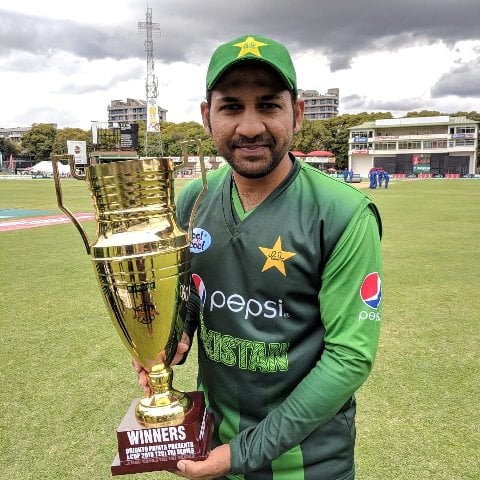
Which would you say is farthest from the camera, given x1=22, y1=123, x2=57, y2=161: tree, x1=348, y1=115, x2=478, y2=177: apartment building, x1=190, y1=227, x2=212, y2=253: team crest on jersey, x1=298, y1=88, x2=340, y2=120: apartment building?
x1=298, y1=88, x2=340, y2=120: apartment building

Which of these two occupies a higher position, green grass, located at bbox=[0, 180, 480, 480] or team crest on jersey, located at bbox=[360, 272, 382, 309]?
team crest on jersey, located at bbox=[360, 272, 382, 309]

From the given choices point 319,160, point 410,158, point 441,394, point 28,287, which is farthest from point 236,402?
point 410,158

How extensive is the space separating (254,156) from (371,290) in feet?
1.47

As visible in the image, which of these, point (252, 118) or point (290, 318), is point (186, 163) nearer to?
point (252, 118)

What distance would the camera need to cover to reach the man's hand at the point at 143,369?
4.83 ft

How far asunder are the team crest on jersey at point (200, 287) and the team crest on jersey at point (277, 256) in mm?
213

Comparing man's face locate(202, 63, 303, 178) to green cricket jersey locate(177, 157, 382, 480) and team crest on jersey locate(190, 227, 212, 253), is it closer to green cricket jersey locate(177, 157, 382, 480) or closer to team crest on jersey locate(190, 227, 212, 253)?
green cricket jersey locate(177, 157, 382, 480)

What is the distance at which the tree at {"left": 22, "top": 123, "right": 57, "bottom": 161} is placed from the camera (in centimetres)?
7706

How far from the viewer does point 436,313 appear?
4859mm

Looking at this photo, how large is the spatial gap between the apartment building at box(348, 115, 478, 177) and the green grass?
205ft

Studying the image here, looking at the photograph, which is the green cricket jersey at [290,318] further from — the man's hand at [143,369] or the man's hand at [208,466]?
the man's hand at [143,369]

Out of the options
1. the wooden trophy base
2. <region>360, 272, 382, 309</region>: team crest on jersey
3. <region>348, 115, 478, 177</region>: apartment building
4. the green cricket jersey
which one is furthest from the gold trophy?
<region>348, 115, 478, 177</region>: apartment building

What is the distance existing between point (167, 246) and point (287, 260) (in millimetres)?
310

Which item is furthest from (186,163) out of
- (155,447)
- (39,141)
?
(39,141)
